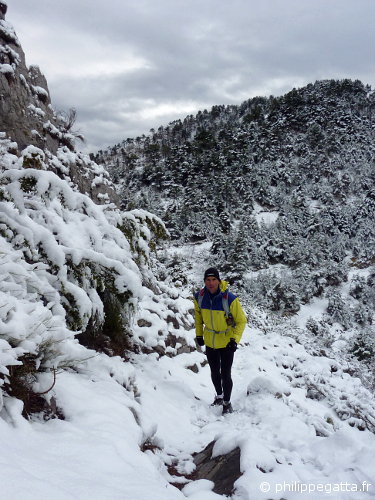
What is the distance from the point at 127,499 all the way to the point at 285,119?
66.2 metres

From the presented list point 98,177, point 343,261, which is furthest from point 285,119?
point 98,177

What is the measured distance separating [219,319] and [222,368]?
0.71 meters

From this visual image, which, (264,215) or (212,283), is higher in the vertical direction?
(264,215)

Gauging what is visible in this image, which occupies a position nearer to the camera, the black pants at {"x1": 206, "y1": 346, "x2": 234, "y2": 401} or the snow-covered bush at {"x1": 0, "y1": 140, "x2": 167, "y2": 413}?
the snow-covered bush at {"x1": 0, "y1": 140, "x2": 167, "y2": 413}

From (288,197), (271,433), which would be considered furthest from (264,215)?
(271,433)

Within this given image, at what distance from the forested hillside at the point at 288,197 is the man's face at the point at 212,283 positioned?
35.6ft

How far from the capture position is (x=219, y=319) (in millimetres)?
4281

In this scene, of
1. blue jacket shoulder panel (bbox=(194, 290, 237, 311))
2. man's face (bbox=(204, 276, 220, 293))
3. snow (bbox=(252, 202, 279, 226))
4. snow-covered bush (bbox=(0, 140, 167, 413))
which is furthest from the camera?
snow (bbox=(252, 202, 279, 226))

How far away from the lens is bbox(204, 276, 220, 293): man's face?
4.15 metres

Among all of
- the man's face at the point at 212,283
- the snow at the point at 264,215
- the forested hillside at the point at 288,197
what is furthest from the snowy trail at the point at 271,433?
the snow at the point at 264,215

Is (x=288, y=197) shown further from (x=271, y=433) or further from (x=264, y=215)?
(x=271, y=433)

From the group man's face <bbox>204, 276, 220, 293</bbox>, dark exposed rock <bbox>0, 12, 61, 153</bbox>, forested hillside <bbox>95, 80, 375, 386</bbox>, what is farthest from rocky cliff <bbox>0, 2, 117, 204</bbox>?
forested hillside <bbox>95, 80, 375, 386</bbox>

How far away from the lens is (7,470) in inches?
57.7

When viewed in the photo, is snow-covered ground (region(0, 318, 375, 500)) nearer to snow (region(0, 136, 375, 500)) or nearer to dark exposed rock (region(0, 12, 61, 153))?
snow (region(0, 136, 375, 500))
